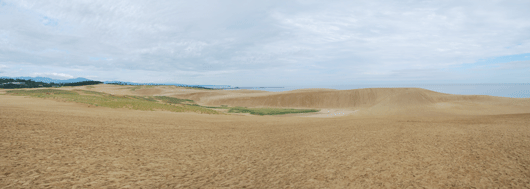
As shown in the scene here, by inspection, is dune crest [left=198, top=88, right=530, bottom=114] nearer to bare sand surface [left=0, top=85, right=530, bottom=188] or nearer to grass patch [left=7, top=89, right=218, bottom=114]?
grass patch [left=7, top=89, right=218, bottom=114]

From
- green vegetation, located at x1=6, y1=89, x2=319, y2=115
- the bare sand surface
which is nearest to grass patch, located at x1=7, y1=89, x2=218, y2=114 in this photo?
green vegetation, located at x1=6, y1=89, x2=319, y2=115

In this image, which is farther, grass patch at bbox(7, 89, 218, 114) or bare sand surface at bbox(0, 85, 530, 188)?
grass patch at bbox(7, 89, 218, 114)

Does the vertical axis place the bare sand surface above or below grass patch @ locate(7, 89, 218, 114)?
below

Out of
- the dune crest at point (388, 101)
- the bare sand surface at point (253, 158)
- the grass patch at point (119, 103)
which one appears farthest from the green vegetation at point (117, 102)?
the dune crest at point (388, 101)

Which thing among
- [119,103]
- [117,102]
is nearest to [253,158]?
[119,103]

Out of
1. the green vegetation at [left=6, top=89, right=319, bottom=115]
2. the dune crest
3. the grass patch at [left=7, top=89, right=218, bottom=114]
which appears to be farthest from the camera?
the dune crest

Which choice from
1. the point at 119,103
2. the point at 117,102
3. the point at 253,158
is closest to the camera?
the point at 253,158

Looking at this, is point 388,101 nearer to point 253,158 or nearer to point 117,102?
point 117,102

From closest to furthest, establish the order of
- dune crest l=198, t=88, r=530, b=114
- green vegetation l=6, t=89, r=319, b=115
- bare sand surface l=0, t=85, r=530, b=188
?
bare sand surface l=0, t=85, r=530, b=188
green vegetation l=6, t=89, r=319, b=115
dune crest l=198, t=88, r=530, b=114

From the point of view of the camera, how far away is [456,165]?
5.43m

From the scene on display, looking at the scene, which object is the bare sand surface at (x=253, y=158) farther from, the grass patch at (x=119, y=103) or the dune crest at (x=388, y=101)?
the dune crest at (x=388, y=101)

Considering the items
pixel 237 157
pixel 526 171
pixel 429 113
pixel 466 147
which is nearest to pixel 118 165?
pixel 237 157

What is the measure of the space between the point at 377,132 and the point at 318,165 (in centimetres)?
518

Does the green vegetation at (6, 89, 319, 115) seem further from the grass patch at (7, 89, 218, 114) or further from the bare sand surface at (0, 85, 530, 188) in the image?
the bare sand surface at (0, 85, 530, 188)
